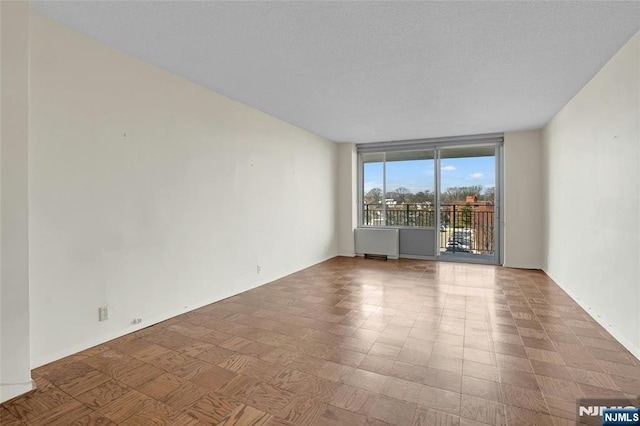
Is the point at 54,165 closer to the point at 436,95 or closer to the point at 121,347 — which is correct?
the point at 121,347

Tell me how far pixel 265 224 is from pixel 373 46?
2917 millimetres

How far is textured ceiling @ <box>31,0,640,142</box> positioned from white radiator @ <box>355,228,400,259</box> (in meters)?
3.14

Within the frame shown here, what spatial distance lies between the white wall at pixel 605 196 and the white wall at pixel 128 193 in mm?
3938

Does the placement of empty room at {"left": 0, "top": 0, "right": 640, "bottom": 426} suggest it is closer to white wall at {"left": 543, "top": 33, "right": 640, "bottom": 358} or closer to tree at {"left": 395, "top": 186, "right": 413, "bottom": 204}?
white wall at {"left": 543, "top": 33, "right": 640, "bottom": 358}

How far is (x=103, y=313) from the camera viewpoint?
267 centimetres

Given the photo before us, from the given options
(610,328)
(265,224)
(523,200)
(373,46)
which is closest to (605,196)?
(610,328)

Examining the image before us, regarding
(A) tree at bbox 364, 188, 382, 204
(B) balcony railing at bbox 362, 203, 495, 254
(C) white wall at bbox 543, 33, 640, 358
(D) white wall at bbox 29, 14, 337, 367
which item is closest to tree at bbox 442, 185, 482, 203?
(B) balcony railing at bbox 362, 203, 495, 254

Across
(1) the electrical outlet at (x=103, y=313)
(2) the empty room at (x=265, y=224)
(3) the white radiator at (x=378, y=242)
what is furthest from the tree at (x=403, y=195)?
(1) the electrical outlet at (x=103, y=313)

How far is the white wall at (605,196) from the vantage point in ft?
8.38

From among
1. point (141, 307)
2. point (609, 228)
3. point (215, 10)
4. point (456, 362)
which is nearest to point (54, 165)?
point (141, 307)

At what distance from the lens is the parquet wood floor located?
70.4 inches

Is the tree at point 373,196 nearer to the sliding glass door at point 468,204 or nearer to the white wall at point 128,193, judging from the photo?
the sliding glass door at point 468,204

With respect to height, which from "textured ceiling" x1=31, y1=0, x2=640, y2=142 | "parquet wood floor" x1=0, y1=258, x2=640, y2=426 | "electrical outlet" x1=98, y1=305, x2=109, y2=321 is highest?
"textured ceiling" x1=31, y1=0, x2=640, y2=142

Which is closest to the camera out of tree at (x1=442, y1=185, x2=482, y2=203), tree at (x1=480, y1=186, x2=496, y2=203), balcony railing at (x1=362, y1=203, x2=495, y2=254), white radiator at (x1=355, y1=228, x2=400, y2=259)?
tree at (x1=480, y1=186, x2=496, y2=203)
